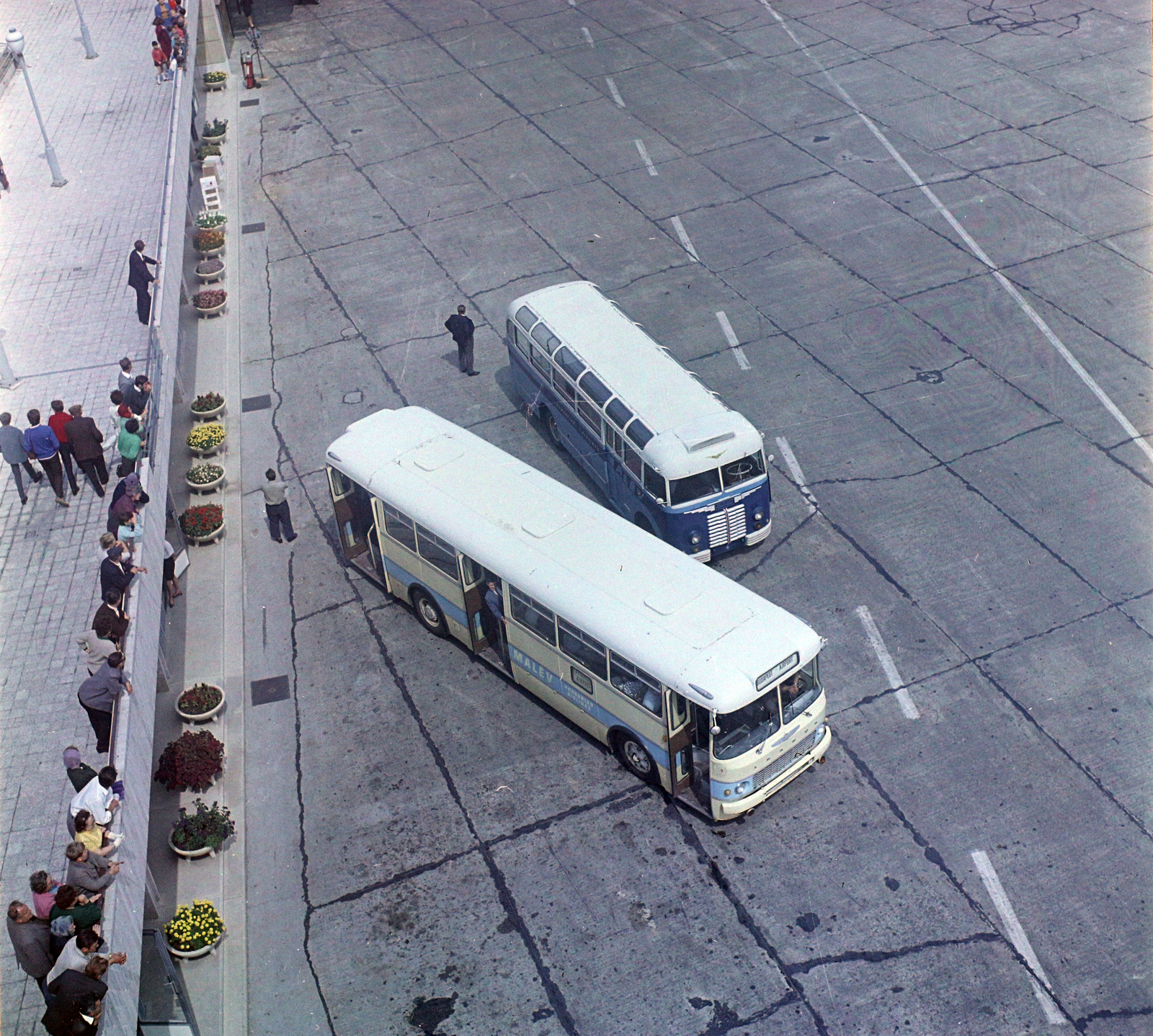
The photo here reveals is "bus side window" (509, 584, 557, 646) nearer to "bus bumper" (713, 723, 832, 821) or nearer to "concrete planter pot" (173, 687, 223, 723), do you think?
"bus bumper" (713, 723, 832, 821)

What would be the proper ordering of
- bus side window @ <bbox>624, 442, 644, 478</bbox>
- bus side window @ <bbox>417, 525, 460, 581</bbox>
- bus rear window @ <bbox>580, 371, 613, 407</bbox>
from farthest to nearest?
bus rear window @ <bbox>580, 371, 613, 407</bbox> → bus side window @ <bbox>624, 442, 644, 478</bbox> → bus side window @ <bbox>417, 525, 460, 581</bbox>

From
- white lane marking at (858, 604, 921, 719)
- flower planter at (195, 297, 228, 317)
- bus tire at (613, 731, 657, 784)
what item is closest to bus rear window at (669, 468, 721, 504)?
white lane marking at (858, 604, 921, 719)

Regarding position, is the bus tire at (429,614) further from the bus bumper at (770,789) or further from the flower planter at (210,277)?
the flower planter at (210,277)

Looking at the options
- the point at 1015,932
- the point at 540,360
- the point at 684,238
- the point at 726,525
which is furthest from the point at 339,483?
the point at 684,238

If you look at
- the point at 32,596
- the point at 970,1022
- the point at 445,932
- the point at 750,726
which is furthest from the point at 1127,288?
the point at 32,596

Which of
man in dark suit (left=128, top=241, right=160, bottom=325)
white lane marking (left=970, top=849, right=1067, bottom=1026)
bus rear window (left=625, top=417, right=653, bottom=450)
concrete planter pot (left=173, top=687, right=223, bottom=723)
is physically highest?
man in dark suit (left=128, top=241, right=160, bottom=325)

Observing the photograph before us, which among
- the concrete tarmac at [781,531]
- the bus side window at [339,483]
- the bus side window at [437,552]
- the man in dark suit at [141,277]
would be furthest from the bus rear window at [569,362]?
the man in dark suit at [141,277]

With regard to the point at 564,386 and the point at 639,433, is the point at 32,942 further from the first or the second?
the point at 564,386
